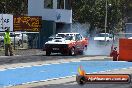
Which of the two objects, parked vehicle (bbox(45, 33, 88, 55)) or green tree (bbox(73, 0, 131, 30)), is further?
green tree (bbox(73, 0, 131, 30))

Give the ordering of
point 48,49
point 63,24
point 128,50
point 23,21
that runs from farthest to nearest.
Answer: point 63,24, point 23,21, point 48,49, point 128,50

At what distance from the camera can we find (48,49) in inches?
1152

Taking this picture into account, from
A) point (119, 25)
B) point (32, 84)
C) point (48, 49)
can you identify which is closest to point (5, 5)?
point (119, 25)

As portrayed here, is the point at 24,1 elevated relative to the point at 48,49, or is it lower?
elevated

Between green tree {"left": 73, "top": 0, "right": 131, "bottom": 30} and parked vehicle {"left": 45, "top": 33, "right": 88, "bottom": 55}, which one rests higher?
green tree {"left": 73, "top": 0, "right": 131, "bottom": 30}

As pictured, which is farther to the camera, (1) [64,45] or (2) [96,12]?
(2) [96,12]

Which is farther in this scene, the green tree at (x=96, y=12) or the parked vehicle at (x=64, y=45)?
the green tree at (x=96, y=12)

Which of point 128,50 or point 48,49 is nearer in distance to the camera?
point 128,50

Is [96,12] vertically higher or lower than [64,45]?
higher

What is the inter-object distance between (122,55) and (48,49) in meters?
6.06

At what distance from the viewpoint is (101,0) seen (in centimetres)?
6988

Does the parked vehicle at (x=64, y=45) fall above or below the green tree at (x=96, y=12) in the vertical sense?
below

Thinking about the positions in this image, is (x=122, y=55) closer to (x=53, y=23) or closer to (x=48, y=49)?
(x=48, y=49)

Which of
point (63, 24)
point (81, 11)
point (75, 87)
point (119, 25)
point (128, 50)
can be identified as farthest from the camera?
point (119, 25)
